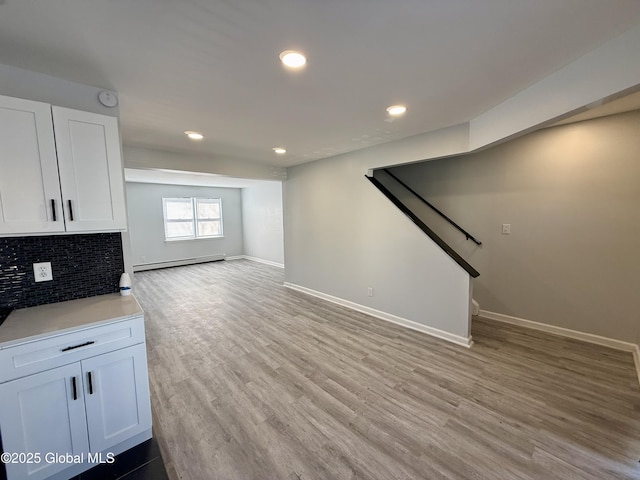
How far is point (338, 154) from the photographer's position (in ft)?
12.9

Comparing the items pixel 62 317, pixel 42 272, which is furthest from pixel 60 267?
→ pixel 62 317

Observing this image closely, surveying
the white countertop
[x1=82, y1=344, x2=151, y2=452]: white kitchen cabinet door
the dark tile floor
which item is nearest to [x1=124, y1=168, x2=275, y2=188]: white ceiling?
the white countertop

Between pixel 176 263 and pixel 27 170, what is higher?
pixel 27 170

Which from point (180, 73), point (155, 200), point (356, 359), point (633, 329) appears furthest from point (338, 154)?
point (155, 200)

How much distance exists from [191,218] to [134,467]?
7.07 m

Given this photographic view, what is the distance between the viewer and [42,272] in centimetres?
171

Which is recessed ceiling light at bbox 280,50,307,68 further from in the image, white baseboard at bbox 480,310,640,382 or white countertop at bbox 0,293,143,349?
white baseboard at bbox 480,310,640,382

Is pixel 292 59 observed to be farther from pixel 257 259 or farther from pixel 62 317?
pixel 257 259

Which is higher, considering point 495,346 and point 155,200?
point 155,200

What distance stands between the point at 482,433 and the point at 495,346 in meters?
1.41

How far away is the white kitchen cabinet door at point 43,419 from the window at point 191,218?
6.65m

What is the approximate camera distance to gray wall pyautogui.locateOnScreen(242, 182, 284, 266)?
718 cm

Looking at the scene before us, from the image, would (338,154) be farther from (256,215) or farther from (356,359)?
(256,215)

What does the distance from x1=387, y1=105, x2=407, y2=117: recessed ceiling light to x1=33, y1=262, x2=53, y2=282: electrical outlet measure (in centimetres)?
285
